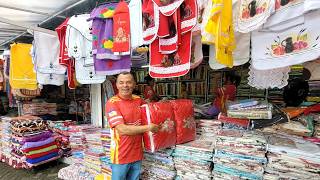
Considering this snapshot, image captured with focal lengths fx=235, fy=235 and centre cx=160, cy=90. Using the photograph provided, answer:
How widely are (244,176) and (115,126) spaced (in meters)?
1.15

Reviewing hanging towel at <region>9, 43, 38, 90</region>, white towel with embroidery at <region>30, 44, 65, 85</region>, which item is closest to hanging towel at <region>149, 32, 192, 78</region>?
white towel with embroidery at <region>30, 44, 65, 85</region>

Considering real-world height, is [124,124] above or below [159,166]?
above

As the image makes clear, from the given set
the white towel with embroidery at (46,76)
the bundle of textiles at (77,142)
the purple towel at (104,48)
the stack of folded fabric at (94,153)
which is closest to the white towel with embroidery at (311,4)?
the purple towel at (104,48)

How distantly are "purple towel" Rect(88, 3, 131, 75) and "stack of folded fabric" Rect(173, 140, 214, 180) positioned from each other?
970 millimetres

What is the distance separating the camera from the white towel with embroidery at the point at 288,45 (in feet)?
4.54

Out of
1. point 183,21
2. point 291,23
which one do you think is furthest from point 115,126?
point 291,23

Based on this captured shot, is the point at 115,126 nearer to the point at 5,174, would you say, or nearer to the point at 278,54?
the point at 278,54

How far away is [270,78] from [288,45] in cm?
42

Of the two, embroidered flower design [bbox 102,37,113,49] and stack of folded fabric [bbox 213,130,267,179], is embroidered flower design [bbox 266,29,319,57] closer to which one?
stack of folded fabric [bbox 213,130,267,179]

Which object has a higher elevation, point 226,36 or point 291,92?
point 226,36

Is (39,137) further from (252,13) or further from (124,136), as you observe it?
(252,13)

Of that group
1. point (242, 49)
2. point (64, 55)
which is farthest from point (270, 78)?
point (64, 55)

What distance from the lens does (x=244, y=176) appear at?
191cm

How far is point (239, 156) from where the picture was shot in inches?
76.1
